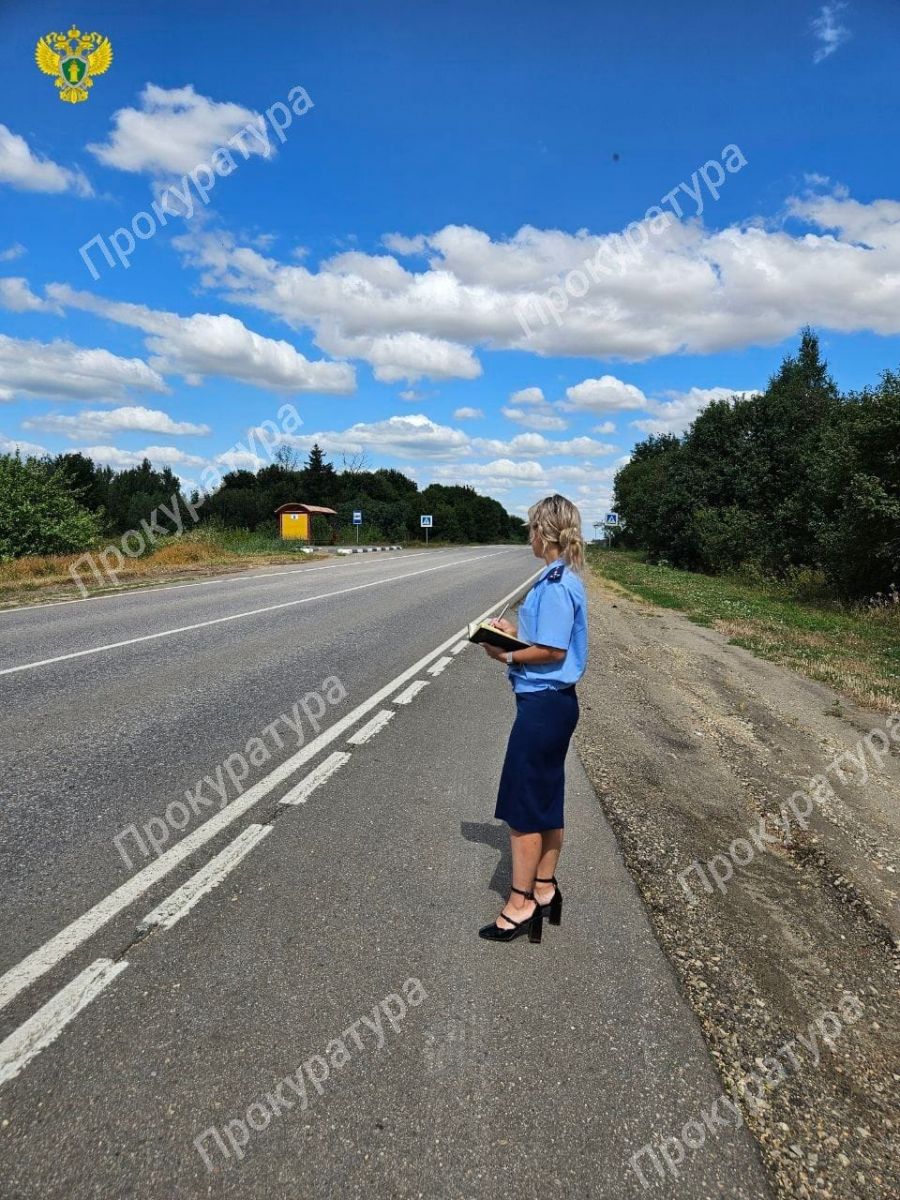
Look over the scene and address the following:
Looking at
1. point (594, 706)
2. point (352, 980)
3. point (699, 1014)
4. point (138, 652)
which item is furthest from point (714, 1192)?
point (138, 652)

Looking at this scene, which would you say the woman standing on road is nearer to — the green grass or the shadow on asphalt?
the shadow on asphalt

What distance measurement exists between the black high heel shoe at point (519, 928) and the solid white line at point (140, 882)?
5.35 feet

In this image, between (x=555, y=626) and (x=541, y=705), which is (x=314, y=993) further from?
(x=555, y=626)

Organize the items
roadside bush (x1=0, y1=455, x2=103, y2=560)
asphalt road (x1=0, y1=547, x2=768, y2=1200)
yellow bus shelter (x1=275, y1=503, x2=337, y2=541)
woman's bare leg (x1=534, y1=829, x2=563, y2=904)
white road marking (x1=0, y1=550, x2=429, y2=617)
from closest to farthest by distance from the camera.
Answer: asphalt road (x1=0, y1=547, x2=768, y2=1200)
woman's bare leg (x1=534, y1=829, x2=563, y2=904)
white road marking (x1=0, y1=550, x2=429, y2=617)
roadside bush (x1=0, y1=455, x2=103, y2=560)
yellow bus shelter (x1=275, y1=503, x2=337, y2=541)

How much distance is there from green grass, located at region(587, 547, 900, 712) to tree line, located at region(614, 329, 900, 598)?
1.68 m

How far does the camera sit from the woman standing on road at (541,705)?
3.14 metres

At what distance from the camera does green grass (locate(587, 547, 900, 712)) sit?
9593mm

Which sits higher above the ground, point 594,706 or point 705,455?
point 705,455

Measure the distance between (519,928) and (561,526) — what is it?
191 centimetres

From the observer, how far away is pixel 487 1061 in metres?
2.44

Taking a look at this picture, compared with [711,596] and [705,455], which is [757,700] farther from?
[705,455]

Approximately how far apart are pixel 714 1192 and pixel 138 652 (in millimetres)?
8647

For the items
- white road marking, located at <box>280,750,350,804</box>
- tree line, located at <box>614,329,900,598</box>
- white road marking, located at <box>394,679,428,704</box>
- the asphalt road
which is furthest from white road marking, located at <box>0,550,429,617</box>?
tree line, located at <box>614,329,900,598</box>

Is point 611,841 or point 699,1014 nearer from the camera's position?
point 699,1014
